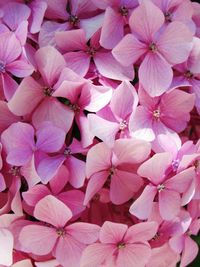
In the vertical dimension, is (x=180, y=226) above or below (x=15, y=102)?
below

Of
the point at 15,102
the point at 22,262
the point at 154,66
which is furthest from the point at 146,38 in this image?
the point at 22,262

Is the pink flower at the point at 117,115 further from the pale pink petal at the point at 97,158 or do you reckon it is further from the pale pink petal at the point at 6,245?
the pale pink petal at the point at 6,245

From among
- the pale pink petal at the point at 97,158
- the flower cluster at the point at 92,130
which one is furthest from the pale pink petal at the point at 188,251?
the pale pink petal at the point at 97,158

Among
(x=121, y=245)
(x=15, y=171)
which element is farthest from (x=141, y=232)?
(x=15, y=171)

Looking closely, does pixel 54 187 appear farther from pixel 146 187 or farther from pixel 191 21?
pixel 191 21

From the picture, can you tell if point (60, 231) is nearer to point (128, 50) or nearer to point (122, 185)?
point (122, 185)

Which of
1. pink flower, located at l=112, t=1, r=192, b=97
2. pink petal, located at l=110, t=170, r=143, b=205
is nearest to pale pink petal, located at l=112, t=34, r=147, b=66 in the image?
pink flower, located at l=112, t=1, r=192, b=97

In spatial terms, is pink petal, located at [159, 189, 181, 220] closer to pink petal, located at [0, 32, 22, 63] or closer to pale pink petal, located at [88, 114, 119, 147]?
pale pink petal, located at [88, 114, 119, 147]
